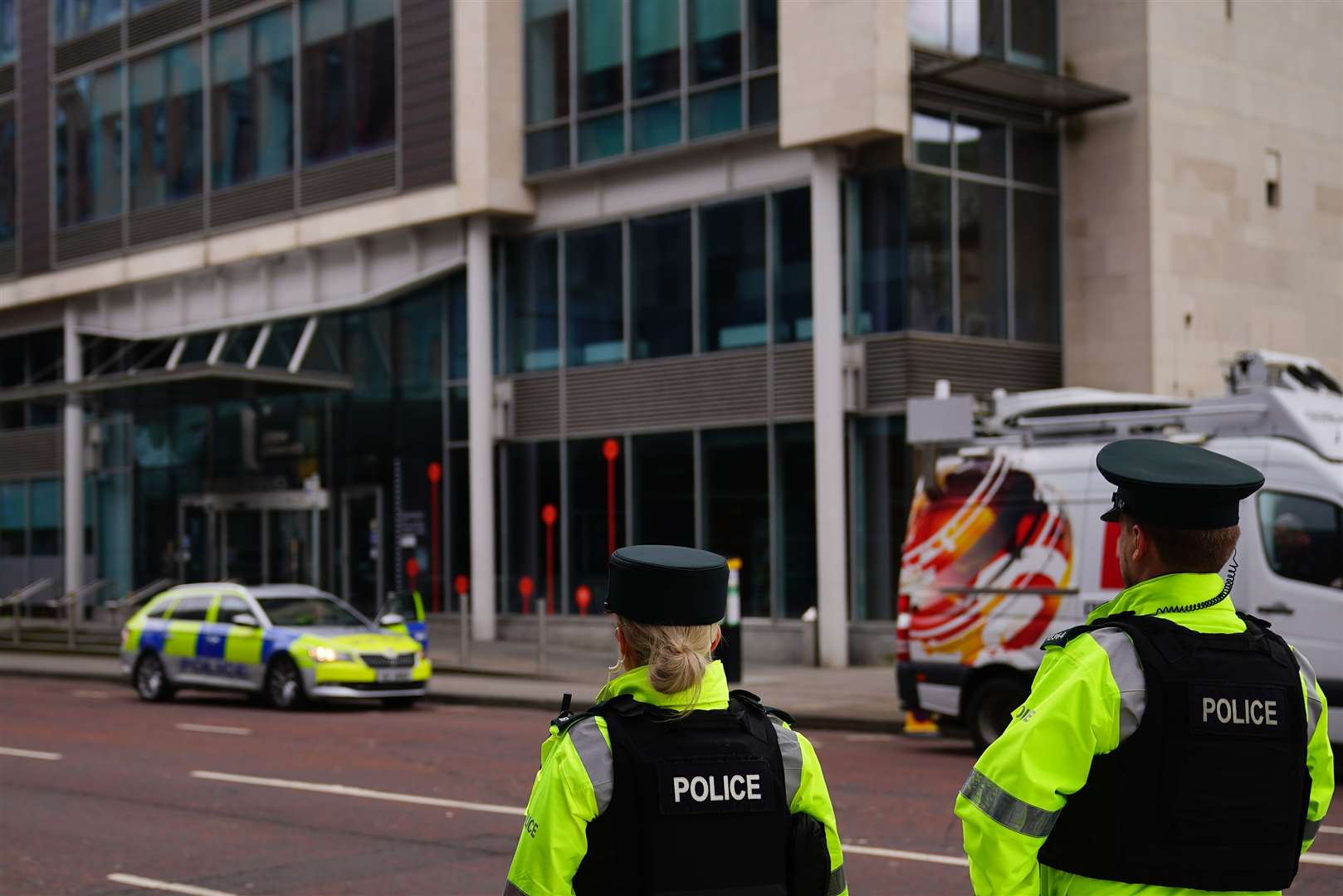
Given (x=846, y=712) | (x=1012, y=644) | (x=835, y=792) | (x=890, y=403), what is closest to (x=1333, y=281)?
(x=890, y=403)

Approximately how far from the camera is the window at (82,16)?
36906 millimetres

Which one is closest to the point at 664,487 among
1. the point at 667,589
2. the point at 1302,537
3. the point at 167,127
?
the point at 1302,537

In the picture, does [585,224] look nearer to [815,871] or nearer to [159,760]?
[159,760]

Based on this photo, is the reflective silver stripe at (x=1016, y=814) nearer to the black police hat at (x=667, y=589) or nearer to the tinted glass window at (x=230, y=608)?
the black police hat at (x=667, y=589)

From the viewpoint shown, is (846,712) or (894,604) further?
(894,604)

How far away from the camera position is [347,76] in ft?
102

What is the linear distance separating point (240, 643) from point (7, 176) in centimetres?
2433

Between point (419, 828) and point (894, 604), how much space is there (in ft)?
44.7

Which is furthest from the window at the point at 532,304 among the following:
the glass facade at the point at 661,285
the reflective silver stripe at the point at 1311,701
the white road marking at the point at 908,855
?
the reflective silver stripe at the point at 1311,701

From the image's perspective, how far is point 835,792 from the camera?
12.2m

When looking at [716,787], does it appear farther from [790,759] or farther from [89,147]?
[89,147]

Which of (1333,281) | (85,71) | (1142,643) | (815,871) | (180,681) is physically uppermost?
(85,71)

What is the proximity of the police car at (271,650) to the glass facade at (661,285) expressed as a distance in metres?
7.21

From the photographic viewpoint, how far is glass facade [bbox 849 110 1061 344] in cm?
2369
